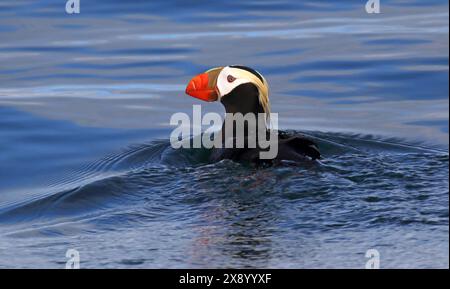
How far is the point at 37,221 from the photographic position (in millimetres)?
6844

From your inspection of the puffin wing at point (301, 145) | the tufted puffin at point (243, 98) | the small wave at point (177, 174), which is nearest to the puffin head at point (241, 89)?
the tufted puffin at point (243, 98)

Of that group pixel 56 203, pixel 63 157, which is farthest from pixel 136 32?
pixel 56 203

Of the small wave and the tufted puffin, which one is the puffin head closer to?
the tufted puffin

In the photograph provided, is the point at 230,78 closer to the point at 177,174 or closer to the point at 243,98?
the point at 243,98

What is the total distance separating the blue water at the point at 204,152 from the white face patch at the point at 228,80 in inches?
24.3

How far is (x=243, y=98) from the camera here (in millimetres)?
7980

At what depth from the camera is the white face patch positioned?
7.99 meters

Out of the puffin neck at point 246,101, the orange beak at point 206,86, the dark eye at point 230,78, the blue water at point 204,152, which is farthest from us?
the orange beak at point 206,86

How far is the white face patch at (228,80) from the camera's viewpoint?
26.2 ft

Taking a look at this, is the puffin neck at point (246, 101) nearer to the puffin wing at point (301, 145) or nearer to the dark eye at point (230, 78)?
the dark eye at point (230, 78)

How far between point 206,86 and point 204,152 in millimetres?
536
